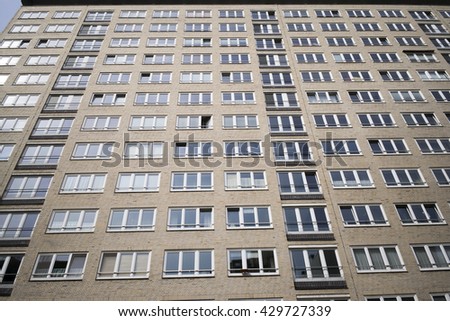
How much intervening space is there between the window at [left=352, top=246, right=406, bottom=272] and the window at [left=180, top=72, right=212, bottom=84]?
20206 mm

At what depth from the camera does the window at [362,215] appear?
22.3 m

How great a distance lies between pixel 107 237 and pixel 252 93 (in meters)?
17.9

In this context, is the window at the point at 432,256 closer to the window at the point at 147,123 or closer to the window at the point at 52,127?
the window at the point at 147,123

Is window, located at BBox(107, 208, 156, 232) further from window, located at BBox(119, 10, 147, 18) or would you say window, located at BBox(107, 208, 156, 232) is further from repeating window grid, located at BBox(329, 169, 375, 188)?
window, located at BBox(119, 10, 147, 18)

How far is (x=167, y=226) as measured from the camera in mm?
21750

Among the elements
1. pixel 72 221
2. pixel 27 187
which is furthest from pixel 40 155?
pixel 72 221

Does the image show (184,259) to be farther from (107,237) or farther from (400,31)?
(400,31)

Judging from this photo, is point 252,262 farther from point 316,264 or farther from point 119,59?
point 119,59

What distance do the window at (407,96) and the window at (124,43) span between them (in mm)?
27018

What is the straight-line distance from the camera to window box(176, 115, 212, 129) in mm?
27594

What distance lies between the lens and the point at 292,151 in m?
26.0

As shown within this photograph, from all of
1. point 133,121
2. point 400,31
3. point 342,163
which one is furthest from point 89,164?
point 400,31

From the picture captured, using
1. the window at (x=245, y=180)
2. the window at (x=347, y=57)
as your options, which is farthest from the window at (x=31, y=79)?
the window at (x=347, y=57)
